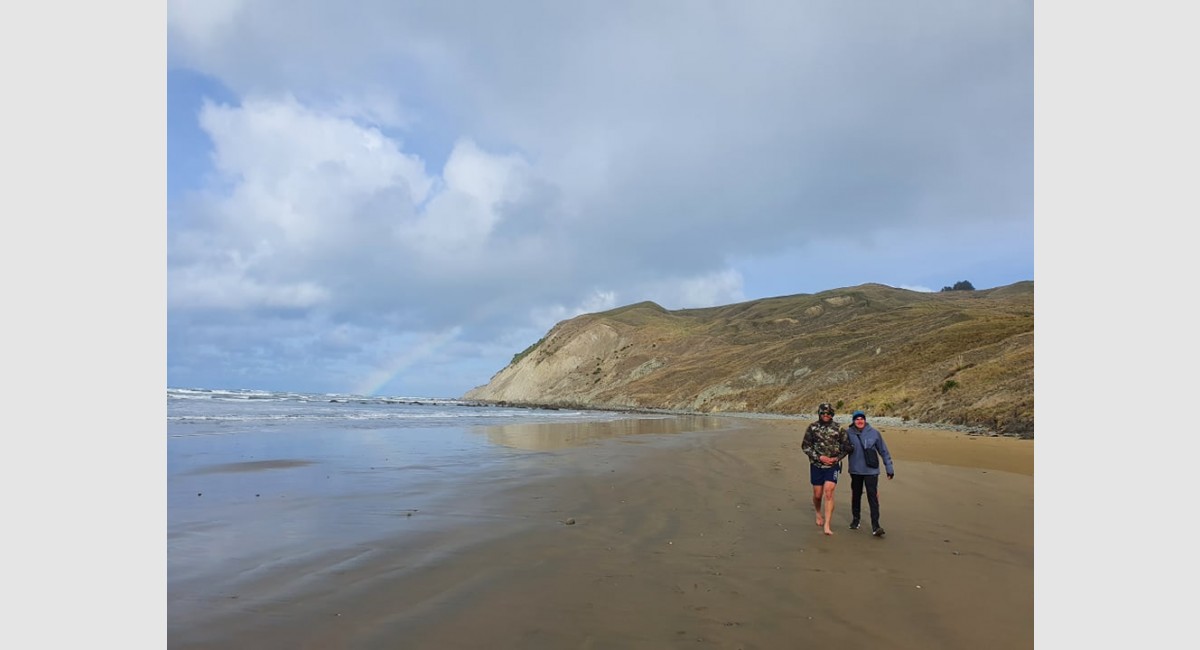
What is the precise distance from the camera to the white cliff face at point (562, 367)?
424ft

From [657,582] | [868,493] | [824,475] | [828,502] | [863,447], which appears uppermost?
[863,447]

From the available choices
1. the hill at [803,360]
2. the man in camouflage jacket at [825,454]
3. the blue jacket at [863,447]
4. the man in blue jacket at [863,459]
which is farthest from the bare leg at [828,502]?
the hill at [803,360]

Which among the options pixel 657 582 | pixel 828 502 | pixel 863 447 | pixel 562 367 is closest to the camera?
pixel 657 582

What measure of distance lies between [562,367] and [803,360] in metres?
67.1

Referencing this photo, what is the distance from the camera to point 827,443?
9836mm

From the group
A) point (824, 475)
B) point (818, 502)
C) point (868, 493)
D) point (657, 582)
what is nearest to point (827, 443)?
point (824, 475)

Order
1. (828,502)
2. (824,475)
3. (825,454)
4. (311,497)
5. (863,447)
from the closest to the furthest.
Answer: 1. (828,502)
2. (824,475)
3. (825,454)
4. (863,447)
5. (311,497)

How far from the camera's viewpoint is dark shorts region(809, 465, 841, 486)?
9.50 m

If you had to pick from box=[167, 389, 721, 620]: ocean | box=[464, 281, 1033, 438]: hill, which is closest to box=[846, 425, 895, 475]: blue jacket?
box=[167, 389, 721, 620]: ocean

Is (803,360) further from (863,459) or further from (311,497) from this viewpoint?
(311,497)

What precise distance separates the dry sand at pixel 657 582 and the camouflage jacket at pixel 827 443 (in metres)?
1.15

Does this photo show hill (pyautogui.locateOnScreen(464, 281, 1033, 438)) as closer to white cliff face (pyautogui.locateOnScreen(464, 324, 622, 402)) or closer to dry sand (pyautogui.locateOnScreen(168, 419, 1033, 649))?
white cliff face (pyautogui.locateOnScreen(464, 324, 622, 402))

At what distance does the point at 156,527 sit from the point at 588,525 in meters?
5.54

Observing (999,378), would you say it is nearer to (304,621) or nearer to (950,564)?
(950,564)
